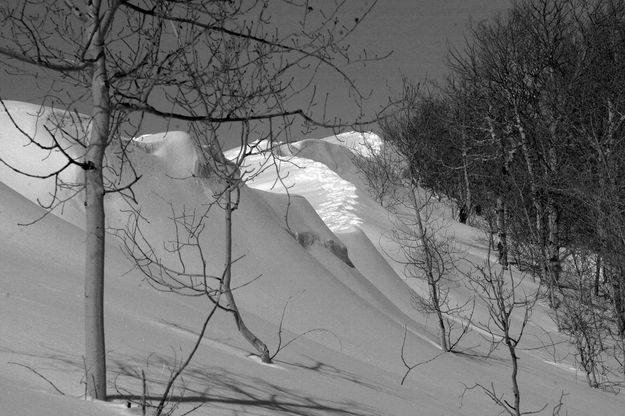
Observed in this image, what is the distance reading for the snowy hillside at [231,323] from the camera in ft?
12.5

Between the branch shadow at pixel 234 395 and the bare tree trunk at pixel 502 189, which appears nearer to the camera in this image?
Result: the branch shadow at pixel 234 395

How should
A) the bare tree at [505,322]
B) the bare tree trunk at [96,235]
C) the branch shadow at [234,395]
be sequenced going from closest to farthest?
the bare tree trunk at [96,235] < the branch shadow at [234,395] < the bare tree at [505,322]

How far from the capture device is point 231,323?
6.57 meters

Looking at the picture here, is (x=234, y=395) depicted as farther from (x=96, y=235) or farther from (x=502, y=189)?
(x=502, y=189)

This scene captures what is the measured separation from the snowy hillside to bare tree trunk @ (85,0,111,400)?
0.56 ft

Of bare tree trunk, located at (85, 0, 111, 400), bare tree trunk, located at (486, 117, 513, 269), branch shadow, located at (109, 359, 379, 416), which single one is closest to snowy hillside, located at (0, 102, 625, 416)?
branch shadow, located at (109, 359, 379, 416)

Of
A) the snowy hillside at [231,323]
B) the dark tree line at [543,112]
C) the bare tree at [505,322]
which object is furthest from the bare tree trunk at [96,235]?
the dark tree line at [543,112]

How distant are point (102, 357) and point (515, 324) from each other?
548 inches

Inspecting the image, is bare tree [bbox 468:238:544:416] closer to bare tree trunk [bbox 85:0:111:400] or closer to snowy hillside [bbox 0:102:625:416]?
snowy hillside [bbox 0:102:625:416]

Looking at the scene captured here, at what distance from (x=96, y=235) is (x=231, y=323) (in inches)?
137

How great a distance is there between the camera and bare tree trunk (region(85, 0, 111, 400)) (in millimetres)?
3170

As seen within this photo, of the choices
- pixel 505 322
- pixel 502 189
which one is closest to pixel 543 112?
pixel 502 189

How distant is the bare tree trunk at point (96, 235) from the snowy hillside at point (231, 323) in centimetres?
17

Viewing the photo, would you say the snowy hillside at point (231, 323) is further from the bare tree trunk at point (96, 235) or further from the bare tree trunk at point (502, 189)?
the bare tree trunk at point (502, 189)
